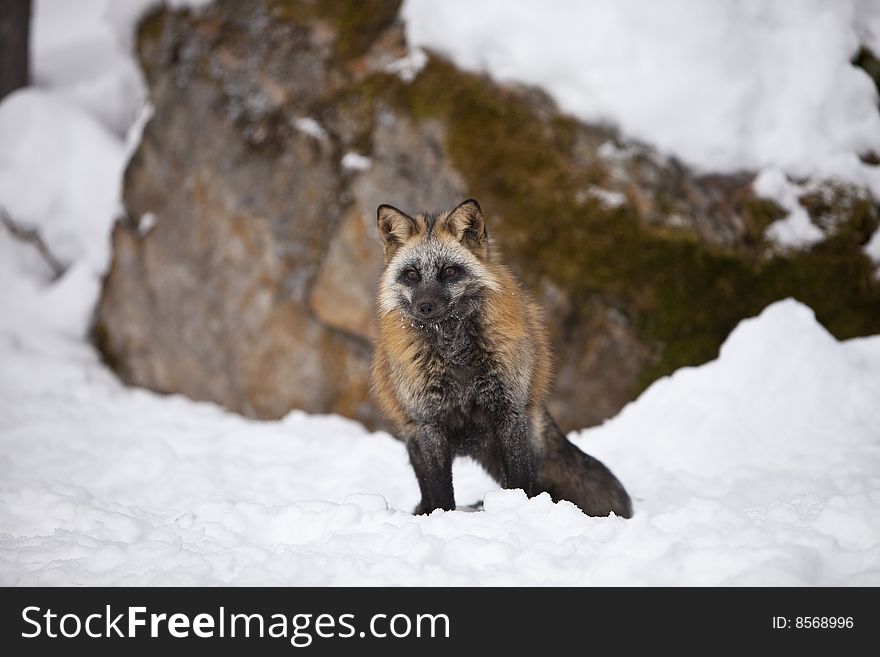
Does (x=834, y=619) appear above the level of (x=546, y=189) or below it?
below

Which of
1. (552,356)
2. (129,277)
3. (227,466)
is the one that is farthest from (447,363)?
(129,277)

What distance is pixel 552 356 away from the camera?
17.7 ft

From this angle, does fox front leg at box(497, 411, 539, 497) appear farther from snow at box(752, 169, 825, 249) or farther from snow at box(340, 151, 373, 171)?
snow at box(340, 151, 373, 171)

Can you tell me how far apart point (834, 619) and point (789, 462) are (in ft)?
10.0

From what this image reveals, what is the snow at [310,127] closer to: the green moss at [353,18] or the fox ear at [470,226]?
the green moss at [353,18]

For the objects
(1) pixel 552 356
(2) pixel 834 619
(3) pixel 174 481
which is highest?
(1) pixel 552 356

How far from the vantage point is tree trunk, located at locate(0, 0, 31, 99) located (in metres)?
11.1

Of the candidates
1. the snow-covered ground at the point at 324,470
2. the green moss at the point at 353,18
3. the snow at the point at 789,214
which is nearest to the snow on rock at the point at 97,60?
the snow-covered ground at the point at 324,470

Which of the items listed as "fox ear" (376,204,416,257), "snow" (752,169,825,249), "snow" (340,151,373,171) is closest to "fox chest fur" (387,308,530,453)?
"fox ear" (376,204,416,257)

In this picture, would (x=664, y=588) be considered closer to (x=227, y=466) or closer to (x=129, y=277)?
(x=227, y=466)

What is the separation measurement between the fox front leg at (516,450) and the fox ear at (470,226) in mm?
1139

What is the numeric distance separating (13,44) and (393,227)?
998 cm

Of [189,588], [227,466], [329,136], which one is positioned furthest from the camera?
[329,136]

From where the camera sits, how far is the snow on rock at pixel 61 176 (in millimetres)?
10633
